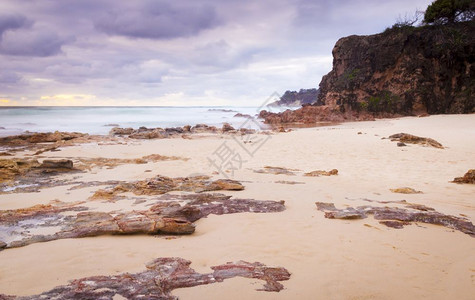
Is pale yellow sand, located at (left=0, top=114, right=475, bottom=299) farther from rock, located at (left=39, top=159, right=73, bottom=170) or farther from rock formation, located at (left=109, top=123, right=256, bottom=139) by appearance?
rock formation, located at (left=109, top=123, right=256, bottom=139)

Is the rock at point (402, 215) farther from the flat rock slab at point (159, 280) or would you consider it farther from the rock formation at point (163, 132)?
the rock formation at point (163, 132)

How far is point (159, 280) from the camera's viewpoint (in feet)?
8.02

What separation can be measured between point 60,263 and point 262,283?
188cm

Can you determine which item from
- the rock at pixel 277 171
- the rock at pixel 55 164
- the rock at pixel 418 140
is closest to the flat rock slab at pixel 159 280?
the rock at pixel 277 171

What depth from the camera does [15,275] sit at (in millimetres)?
2533

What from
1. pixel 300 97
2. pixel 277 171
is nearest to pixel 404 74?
pixel 277 171

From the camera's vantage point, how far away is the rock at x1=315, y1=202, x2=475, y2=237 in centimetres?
366

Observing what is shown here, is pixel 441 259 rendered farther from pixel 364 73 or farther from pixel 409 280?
pixel 364 73

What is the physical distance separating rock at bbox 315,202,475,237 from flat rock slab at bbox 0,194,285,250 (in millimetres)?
819

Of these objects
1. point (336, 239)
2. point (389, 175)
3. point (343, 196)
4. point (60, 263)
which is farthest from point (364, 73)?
point (60, 263)

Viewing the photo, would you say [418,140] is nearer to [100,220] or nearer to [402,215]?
[402,215]

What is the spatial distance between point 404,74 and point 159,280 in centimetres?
2816

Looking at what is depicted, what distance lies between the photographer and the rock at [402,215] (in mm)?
3663

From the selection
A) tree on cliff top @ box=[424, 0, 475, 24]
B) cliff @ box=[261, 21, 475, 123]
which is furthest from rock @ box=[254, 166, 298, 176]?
tree on cliff top @ box=[424, 0, 475, 24]
